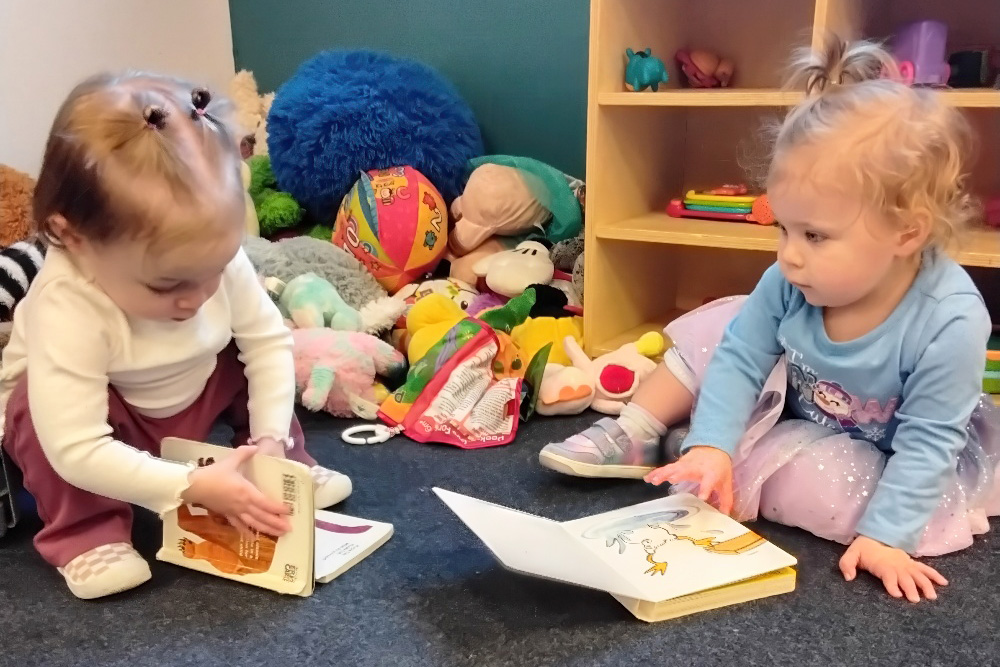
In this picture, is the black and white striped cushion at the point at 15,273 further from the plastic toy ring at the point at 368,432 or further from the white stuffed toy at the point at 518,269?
the white stuffed toy at the point at 518,269

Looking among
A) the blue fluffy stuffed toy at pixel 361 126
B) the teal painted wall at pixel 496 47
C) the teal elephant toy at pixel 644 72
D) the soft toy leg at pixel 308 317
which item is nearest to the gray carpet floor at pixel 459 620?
the soft toy leg at pixel 308 317

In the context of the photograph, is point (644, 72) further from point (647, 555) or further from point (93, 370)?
point (93, 370)

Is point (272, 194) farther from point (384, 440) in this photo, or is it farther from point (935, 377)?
point (935, 377)

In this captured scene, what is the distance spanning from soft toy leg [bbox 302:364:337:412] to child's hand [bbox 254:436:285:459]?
0.88ft

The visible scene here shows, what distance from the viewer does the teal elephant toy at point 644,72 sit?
1.25m

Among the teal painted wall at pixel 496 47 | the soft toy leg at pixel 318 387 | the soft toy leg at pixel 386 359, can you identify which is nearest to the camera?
the soft toy leg at pixel 318 387

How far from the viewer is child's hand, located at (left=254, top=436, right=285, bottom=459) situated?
0.84 metres

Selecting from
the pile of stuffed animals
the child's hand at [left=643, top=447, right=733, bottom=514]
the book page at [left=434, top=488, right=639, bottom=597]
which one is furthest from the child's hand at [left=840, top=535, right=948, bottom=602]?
the pile of stuffed animals

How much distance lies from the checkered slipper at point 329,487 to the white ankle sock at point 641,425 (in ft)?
1.07

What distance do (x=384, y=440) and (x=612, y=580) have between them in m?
0.47

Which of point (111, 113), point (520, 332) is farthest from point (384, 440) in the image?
point (111, 113)

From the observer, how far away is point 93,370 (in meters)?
0.74

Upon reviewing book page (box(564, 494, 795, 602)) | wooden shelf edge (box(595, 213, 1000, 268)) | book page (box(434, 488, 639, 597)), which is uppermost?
wooden shelf edge (box(595, 213, 1000, 268))

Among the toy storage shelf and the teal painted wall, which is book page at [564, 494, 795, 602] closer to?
the toy storage shelf
